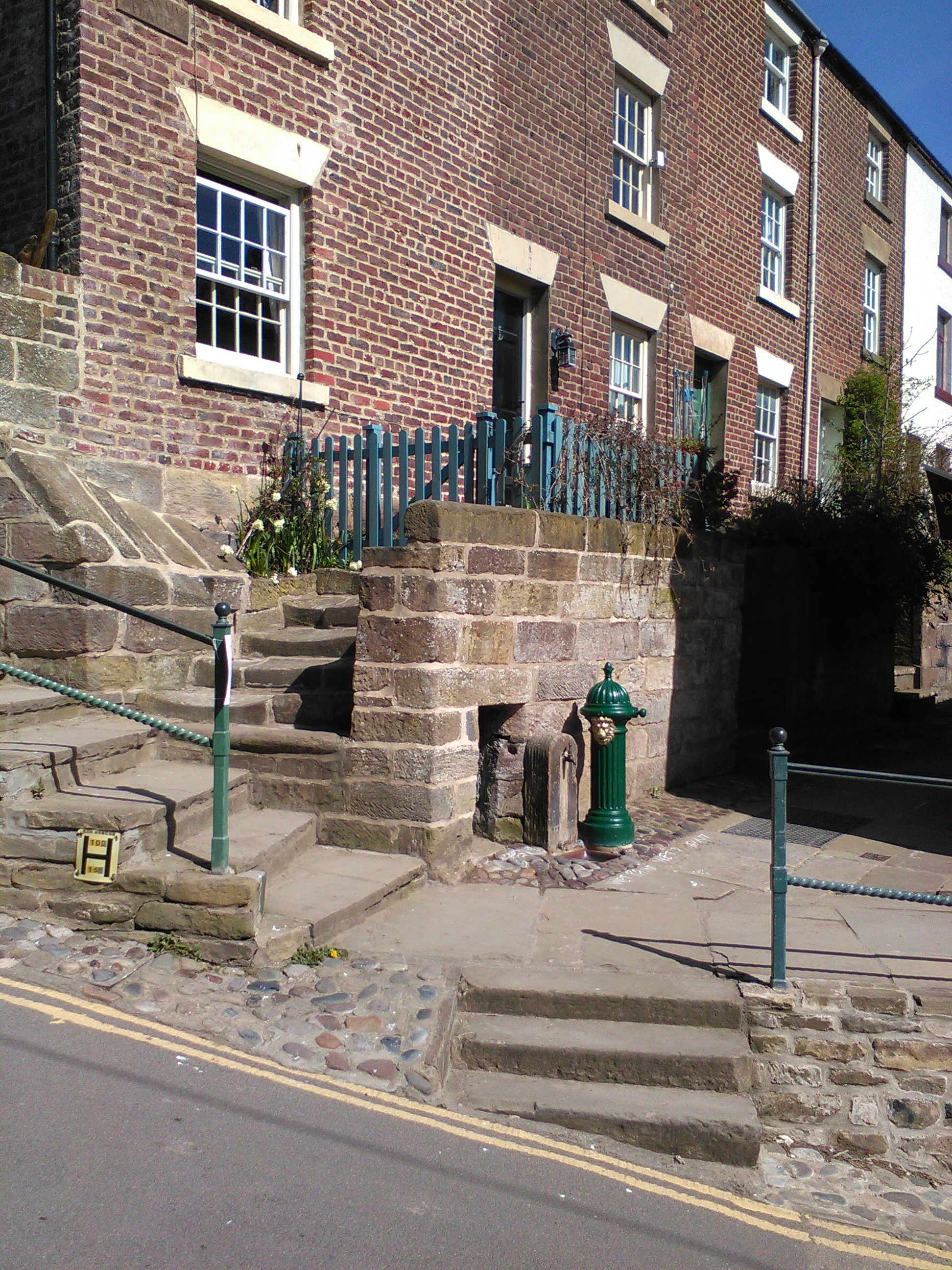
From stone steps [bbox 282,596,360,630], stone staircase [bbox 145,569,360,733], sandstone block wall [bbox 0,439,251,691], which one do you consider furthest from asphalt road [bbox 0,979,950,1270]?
stone steps [bbox 282,596,360,630]

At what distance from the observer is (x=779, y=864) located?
15.0 feet

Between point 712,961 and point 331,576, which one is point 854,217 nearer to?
point 331,576

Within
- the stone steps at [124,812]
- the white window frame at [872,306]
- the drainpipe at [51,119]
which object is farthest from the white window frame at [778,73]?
the stone steps at [124,812]

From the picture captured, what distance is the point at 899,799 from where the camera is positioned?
889 cm

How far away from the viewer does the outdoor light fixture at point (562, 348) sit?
11.5 metres

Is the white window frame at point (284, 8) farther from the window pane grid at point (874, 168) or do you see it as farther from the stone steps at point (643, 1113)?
the window pane grid at point (874, 168)

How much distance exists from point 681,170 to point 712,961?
1145 cm

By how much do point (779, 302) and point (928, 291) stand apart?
7.19m

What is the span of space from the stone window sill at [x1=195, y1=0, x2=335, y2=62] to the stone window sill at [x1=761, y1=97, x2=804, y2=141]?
8.59 m

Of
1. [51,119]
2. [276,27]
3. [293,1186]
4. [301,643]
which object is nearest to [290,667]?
[301,643]

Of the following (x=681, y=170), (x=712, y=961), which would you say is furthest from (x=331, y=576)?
(x=681, y=170)

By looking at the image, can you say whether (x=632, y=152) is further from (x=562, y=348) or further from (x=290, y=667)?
(x=290, y=667)

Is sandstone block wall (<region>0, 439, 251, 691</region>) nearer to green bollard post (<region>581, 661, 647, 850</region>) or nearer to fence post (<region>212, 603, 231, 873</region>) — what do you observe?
fence post (<region>212, 603, 231, 873</region>)

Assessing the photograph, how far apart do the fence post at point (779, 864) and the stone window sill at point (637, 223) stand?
9364 millimetres
